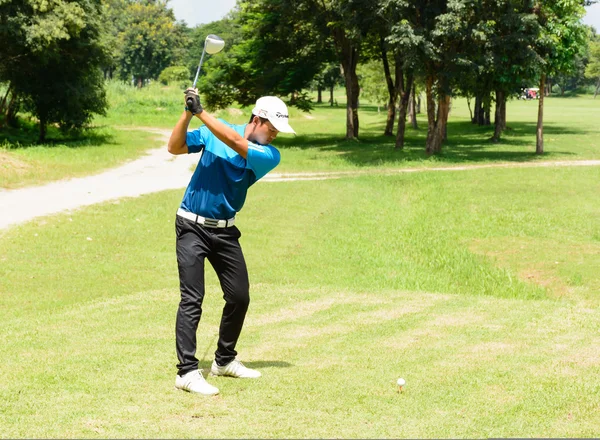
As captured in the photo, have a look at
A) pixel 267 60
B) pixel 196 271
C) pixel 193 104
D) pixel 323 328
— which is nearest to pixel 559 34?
pixel 267 60

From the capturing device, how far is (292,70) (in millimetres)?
47719

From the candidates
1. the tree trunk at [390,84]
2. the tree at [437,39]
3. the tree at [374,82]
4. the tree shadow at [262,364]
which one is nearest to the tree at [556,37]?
the tree at [437,39]

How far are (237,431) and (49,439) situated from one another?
3.89 ft

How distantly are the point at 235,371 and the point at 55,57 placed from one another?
99.5ft

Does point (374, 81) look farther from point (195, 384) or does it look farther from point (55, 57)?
point (195, 384)

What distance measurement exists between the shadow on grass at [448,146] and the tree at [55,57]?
38.0 ft

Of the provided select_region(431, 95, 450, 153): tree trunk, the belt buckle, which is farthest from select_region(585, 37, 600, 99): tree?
the belt buckle

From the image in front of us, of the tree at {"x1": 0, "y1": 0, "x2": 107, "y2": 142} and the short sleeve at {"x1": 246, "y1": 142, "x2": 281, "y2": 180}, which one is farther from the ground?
the tree at {"x1": 0, "y1": 0, "x2": 107, "y2": 142}

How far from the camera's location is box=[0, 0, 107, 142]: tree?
3169cm

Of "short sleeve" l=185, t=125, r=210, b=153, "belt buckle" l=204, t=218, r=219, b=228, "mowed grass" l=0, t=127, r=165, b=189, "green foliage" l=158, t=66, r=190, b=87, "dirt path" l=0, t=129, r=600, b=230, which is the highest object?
"green foliage" l=158, t=66, r=190, b=87

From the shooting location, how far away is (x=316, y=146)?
4572 cm

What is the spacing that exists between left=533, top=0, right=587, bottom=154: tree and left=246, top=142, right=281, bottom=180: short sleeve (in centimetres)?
3171

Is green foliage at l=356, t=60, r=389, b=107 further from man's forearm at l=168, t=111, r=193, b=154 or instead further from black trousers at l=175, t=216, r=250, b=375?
man's forearm at l=168, t=111, r=193, b=154

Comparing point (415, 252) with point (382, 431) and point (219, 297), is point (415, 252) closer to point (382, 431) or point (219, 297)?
point (219, 297)
